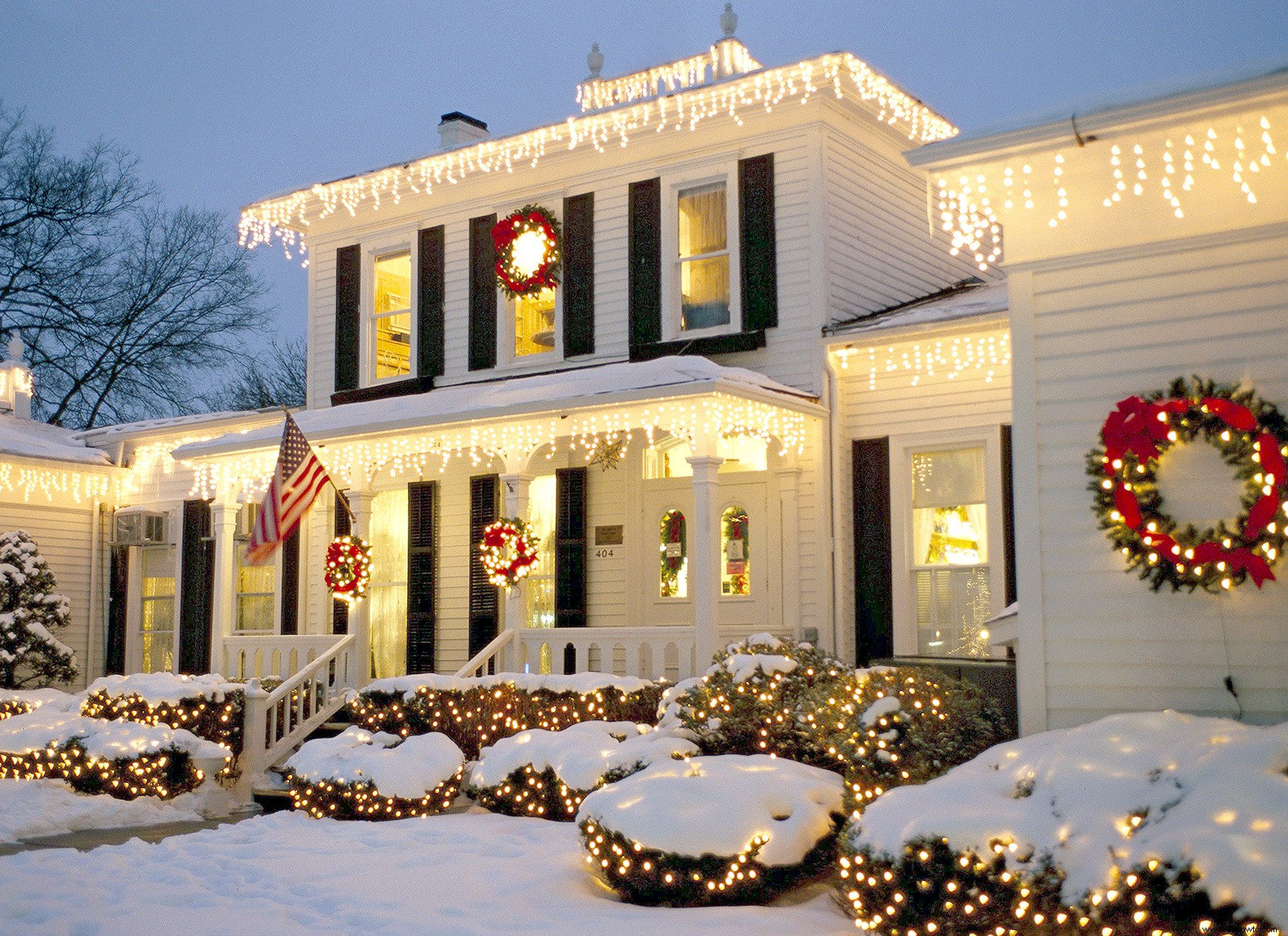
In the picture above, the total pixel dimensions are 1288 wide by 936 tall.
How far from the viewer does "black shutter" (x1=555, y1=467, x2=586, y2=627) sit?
13.4 m

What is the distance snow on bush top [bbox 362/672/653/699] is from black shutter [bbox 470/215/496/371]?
161 inches

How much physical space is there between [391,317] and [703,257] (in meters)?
4.45

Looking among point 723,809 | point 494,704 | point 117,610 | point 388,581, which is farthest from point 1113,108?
point 117,610

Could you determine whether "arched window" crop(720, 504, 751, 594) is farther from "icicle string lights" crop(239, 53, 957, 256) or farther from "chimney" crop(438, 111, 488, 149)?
"chimney" crop(438, 111, 488, 149)

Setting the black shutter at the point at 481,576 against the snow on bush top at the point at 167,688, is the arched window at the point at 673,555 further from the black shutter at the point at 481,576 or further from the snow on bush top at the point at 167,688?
the snow on bush top at the point at 167,688

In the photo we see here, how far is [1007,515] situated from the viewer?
1138 centimetres

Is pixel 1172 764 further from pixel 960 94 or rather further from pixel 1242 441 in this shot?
pixel 960 94

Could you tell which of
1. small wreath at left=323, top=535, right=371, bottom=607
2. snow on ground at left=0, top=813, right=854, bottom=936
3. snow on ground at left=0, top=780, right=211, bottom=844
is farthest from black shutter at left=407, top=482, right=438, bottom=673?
snow on ground at left=0, top=813, right=854, bottom=936

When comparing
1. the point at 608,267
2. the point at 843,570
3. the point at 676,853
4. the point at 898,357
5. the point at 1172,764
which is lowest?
the point at 676,853

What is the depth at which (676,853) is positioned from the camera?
21.4 ft

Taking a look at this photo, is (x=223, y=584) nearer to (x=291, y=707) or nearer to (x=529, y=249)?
(x=291, y=707)

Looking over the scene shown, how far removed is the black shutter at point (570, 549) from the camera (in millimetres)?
13438

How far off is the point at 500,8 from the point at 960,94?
74.6 meters

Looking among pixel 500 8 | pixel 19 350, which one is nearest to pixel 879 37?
pixel 500 8
